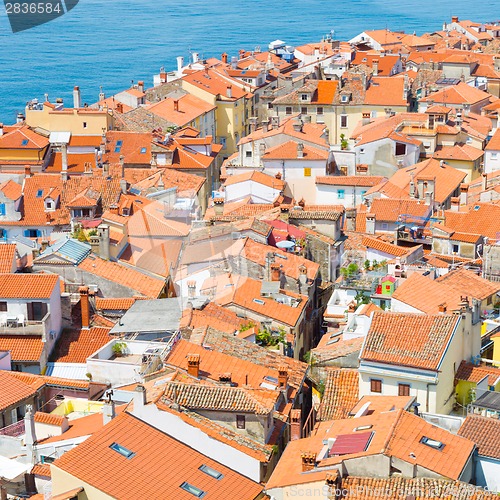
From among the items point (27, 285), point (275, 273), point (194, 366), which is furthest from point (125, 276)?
point (194, 366)

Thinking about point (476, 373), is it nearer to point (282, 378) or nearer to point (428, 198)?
point (282, 378)

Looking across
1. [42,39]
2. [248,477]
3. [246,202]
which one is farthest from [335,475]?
[42,39]

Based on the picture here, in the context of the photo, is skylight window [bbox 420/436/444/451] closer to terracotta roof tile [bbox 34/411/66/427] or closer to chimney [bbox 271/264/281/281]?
terracotta roof tile [bbox 34/411/66/427]

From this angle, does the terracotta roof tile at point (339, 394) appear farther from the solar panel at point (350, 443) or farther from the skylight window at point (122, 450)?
the skylight window at point (122, 450)

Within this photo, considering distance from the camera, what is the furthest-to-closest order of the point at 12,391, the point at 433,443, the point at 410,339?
the point at 12,391
the point at 410,339
the point at 433,443

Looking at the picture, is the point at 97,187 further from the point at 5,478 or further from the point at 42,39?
the point at 42,39

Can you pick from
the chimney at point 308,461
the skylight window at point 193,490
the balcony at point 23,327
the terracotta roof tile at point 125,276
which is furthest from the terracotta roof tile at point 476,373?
the terracotta roof tile at point 125,276
